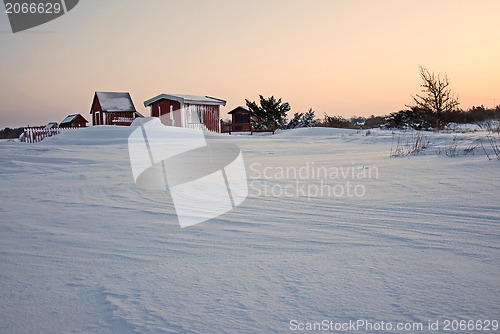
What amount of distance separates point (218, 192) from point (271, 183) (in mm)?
875

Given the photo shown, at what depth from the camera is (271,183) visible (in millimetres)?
4336

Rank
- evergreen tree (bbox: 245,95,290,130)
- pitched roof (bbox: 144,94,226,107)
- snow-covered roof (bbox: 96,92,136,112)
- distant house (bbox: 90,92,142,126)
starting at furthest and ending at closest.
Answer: evergreen tree (bbox: 245,95,290,130) < snow-covered roof (bbox: 96,92,136,112) < distant house (bbox: 90,92,142,126) < pitched roof (bbox: 144,94,226,107)

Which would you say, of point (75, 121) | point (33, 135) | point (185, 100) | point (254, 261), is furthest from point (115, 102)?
point (254, 261)

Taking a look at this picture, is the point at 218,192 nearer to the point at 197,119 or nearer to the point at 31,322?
the point at 31,322

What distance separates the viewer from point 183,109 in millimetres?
24750

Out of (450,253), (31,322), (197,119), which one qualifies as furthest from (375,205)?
(197,119)

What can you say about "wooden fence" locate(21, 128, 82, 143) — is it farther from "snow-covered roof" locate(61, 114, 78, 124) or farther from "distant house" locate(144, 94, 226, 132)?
"snow-covered roof" locate(61, 114, 78, 124)

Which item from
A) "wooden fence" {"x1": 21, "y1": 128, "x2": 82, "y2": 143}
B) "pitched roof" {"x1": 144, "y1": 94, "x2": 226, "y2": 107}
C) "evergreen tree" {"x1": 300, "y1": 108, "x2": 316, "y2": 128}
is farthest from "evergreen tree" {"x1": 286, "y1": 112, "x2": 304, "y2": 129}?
"wooden fence" {"x1": 21, "y1": 128, "x2": 82, "y2": 143}

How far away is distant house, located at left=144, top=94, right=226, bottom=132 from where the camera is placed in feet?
80.5

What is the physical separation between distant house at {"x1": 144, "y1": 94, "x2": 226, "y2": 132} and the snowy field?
2154cm

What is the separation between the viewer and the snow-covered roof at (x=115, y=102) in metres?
32.8

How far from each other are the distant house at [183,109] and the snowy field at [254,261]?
70.7 ft

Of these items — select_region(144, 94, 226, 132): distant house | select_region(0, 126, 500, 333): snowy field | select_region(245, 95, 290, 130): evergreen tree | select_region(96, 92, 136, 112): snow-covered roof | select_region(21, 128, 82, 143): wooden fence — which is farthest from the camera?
select_region(245, 95, 290, 130): evergreen tree

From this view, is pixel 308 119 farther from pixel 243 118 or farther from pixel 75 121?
pixel 75 121
